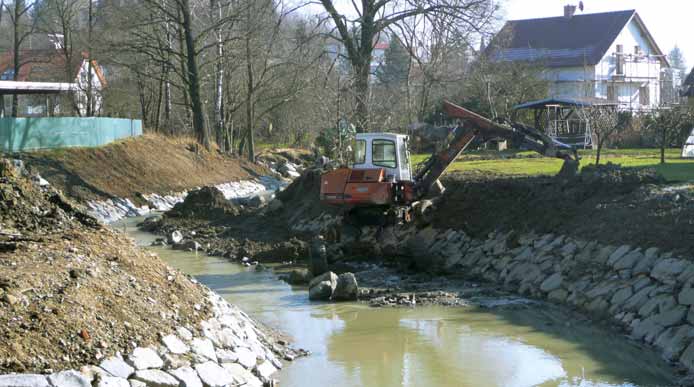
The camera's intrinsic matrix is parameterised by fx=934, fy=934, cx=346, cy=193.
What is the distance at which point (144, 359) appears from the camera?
10.6 m

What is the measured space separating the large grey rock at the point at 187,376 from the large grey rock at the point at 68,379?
1.33 meters

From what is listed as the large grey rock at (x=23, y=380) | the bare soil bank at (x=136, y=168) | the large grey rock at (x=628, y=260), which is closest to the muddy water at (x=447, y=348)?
the large grey rock at (x=628, y=260)

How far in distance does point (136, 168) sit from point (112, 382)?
110 feet

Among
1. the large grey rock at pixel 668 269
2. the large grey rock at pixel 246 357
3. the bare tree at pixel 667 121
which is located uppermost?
the bare tree at pixel 667 121

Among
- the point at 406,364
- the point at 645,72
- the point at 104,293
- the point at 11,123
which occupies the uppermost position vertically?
the point at 645,72

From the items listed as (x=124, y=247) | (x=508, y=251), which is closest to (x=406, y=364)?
(x=124, y=247)

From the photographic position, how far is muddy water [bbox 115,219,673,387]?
13438 mm

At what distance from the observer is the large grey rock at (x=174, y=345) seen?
1124 cm

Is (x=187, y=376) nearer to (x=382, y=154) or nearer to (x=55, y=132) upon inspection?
(x=382, y=154)

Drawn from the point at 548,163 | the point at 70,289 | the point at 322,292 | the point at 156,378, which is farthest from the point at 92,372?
the point at 548,163

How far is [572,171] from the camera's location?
23750mm

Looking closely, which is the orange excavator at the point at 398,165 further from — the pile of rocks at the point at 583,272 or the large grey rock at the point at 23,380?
the large grey rock at the point at 23,380

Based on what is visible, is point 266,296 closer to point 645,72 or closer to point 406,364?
point 406,364

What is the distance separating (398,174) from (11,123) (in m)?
20.1
